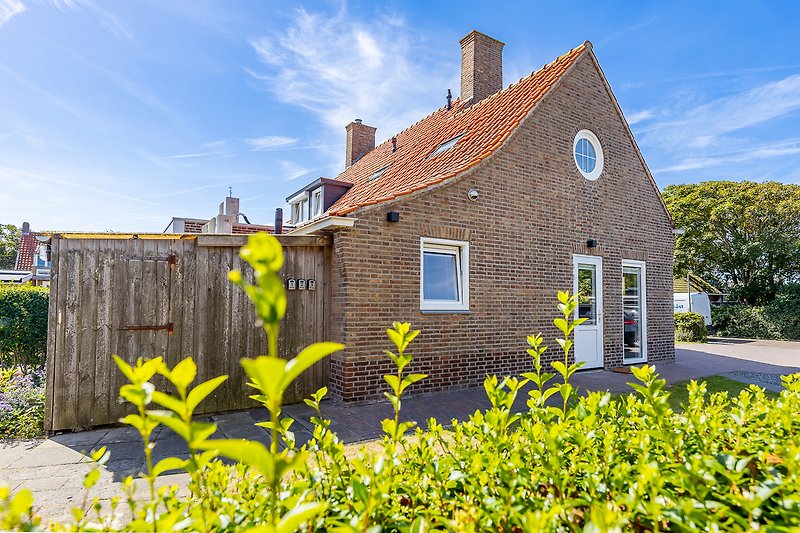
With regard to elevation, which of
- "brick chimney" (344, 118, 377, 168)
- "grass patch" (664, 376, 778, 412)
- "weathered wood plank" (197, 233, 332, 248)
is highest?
"brick chimney" (344, 118, 377, 168)

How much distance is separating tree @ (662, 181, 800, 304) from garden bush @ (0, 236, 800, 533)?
1018 inches

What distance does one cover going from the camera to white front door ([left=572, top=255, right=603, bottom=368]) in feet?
31.7

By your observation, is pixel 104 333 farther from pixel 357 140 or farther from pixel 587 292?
pixel 357 140

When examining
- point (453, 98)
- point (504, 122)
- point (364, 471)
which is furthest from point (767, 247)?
point (364, 471)

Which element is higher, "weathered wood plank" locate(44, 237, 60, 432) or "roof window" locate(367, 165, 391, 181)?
"roof window" locate(367, 165, 391, 181)

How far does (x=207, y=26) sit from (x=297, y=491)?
7937 mm

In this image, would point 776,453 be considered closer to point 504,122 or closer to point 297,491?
point 297,491

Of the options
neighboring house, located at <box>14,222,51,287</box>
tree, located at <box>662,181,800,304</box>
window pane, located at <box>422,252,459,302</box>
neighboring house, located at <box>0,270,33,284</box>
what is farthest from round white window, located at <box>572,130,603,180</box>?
neighboring house, located at <box>14,222,51,287</box>

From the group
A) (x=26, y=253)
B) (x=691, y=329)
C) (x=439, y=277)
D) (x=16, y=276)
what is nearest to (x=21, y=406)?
(x=439, y=277)

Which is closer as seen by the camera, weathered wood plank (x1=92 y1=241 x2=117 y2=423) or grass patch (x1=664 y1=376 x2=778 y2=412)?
weathered wood plank (x1=92 y1=241 x2=117 y2=423)

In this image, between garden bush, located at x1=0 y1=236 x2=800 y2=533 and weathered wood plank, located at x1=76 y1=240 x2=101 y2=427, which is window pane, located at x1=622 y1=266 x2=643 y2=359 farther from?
weathered wood plank, located at x1=76 y1=240 x2=101 y2=427

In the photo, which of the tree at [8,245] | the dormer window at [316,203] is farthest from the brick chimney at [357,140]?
the tree at [8,245]

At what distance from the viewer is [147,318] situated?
584 centimetres

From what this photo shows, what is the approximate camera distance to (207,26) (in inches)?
282
